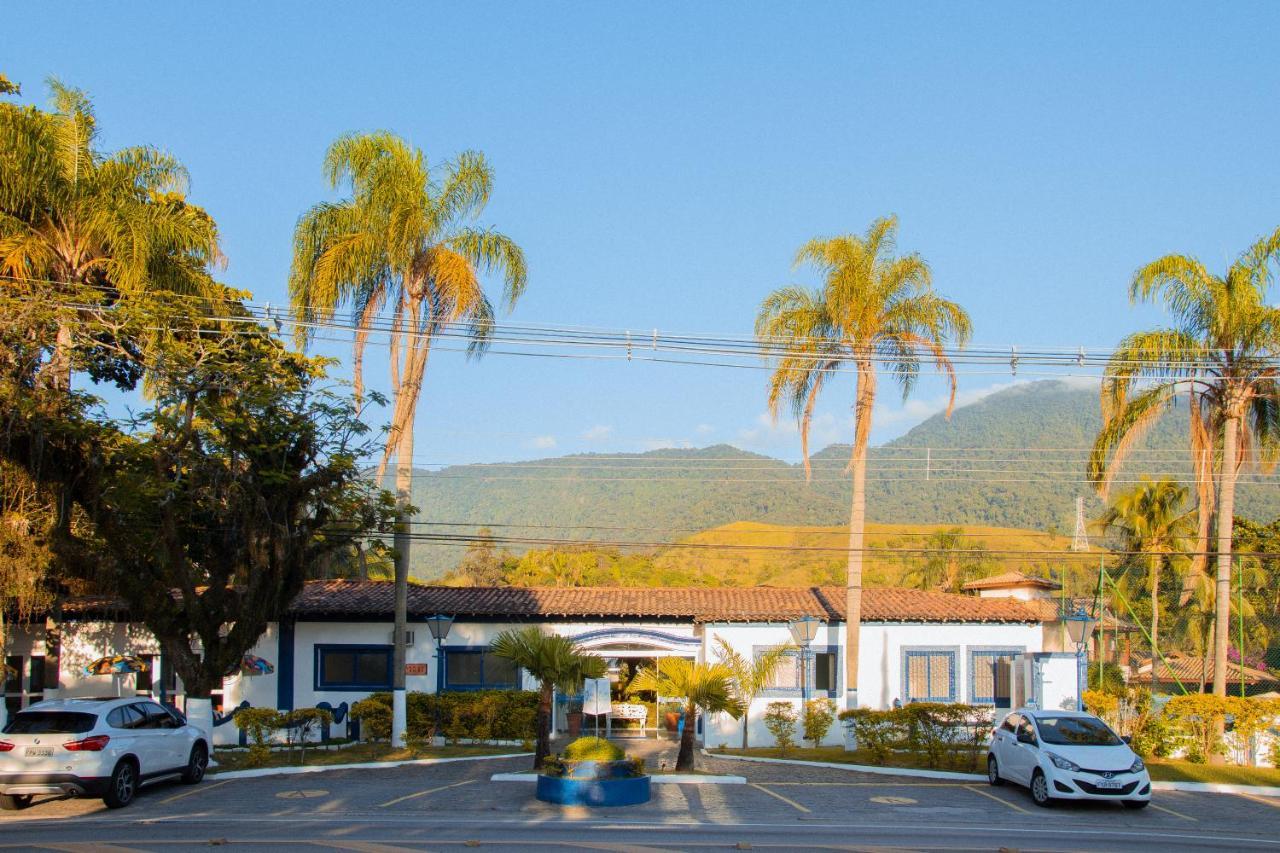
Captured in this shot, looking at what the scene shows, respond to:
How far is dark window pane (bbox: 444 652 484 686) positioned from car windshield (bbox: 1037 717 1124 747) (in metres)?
15.0

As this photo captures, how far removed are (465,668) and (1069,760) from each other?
16181 mm

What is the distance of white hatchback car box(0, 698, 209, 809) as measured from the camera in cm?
1586

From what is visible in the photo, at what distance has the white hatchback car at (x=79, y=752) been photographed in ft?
52.0

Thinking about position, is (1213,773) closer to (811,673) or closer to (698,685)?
(698,685)

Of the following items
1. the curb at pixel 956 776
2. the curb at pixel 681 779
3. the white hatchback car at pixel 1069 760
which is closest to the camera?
the white hatchback car at pixel 1069 760

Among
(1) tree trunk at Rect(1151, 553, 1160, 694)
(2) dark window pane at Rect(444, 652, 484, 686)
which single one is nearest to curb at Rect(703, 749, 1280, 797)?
(2) dark window pane at Rect(444, 652, 484, 686)

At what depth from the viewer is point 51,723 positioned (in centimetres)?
1628

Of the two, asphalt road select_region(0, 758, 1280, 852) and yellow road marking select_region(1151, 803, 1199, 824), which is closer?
asphalt road select_region(0, 758, 1280, 852)

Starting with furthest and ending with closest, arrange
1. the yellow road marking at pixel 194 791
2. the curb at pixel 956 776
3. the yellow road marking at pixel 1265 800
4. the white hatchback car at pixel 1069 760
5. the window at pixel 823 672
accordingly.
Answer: the window at pixel 823 672 → the curb at pixel 956 776 → the yellow road marking at pixel 1265 800 → the yellow road marking at pixel 194 791 → the white hatchback car at pixel 1069 760

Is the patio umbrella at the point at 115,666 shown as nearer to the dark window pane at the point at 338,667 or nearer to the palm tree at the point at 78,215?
the dark window pane at the point at 338,667

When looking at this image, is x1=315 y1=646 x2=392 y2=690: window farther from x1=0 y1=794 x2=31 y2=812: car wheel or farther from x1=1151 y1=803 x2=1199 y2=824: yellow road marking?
x1=1151 y1=803 x2=1199 y2=824: yellow road marking

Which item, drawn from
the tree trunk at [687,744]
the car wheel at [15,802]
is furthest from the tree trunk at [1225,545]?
the car wheel at [15,802]

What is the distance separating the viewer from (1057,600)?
35.3 m

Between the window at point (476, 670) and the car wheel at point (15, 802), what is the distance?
12854mm
